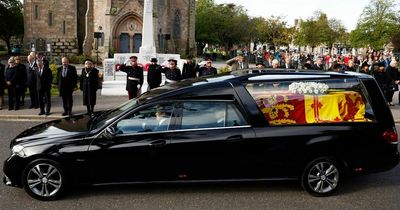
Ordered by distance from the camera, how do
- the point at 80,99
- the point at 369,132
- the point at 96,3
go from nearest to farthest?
the point at 369,132, the point at 80,99, the point at 96,3

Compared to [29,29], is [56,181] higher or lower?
lower

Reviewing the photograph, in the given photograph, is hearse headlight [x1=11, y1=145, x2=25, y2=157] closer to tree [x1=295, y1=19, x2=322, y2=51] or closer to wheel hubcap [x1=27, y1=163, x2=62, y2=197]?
wheel hubcap [x1=27, y1=163, x2=62, y2=197]

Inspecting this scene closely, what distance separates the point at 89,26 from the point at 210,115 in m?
36.9

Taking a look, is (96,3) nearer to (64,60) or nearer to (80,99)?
(80,99)

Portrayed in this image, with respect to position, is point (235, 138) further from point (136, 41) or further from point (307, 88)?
point (136, 41)

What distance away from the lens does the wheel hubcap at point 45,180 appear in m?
5.61

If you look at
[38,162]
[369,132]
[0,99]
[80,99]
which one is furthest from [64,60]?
[369,132]

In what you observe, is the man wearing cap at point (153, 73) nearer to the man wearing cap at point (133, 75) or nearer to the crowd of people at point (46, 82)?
the man wearing cap at point (133, 75)

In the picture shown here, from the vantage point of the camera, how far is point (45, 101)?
12.9 meters

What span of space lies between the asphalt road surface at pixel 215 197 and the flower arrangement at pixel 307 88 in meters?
1.36

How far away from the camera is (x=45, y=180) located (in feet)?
18.5

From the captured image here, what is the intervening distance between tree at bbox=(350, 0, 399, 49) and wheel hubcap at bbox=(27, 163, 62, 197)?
45.0 meters

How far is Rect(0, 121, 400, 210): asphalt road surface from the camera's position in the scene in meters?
5.57

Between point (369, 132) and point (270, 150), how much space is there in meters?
1.47
